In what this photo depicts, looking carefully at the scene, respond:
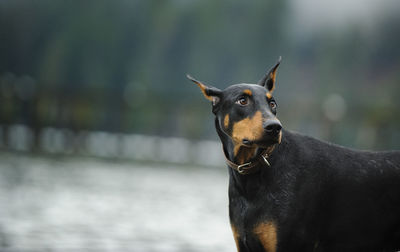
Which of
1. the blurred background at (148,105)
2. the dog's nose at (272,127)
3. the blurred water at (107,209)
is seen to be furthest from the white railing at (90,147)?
the dog's nose at (272,127)

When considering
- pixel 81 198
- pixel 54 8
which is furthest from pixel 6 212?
pixel 54 8

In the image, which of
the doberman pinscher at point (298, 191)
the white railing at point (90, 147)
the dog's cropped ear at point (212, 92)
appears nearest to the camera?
the doberman pinscher at point (298, 191)

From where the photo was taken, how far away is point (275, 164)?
Answer: 11.5 feet

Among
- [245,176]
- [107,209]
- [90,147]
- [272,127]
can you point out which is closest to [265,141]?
[272,127]

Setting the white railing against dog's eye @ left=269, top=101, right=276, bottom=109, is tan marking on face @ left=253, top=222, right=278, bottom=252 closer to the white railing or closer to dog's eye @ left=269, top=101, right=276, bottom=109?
dog's eye @ left=269, top=101, right=276, bottom=109

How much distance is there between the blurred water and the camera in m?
6.30

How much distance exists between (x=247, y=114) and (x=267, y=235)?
74 centimetres

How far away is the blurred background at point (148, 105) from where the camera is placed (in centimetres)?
788

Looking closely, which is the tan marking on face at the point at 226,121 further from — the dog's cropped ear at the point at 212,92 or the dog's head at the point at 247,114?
the dog's cropped ear at the point at 212,92

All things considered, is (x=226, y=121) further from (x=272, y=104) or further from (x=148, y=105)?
(x=148, y=105)

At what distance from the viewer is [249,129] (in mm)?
3363

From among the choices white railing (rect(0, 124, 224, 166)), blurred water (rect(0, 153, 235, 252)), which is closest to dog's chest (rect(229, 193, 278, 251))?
blurred water (rect(0, 153, 235, 252))

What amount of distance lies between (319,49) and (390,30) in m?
6.23

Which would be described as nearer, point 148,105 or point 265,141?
point 265,141
